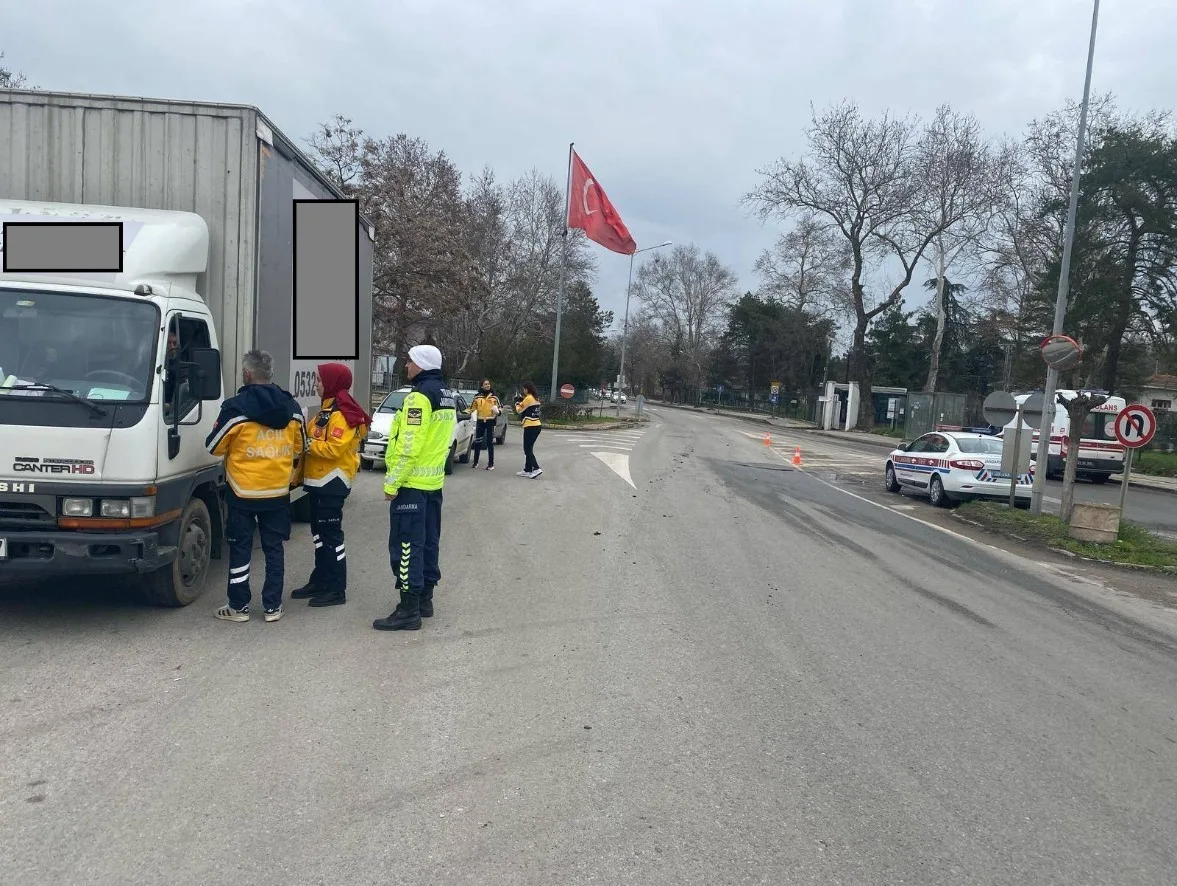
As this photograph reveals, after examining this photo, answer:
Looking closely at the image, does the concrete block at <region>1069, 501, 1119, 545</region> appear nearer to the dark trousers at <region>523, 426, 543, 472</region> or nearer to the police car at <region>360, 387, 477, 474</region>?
the dark trousers at <region>523, 426, 543, 472</region>

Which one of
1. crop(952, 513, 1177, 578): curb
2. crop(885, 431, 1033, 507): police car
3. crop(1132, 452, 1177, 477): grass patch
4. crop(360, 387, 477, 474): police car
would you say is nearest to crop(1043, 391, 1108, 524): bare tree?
crop(952, 513, 1177, 578): curb

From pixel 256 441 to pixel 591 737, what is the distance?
3.03 metres

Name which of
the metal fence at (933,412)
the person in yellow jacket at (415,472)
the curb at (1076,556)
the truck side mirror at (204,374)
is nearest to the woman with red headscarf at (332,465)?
the person in yellow jacket at (415,472)

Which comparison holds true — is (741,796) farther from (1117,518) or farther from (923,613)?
(1117,518)

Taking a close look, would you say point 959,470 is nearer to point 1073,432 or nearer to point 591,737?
point 1073,432

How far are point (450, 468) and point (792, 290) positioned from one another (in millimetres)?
59824

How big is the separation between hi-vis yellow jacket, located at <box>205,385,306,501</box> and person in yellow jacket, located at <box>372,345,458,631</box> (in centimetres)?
72

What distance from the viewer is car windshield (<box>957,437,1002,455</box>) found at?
16172mm

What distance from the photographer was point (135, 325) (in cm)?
566

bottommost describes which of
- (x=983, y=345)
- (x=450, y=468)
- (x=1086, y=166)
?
(x=450, y=468)

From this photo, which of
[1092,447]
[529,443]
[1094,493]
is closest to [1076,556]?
[529,443]

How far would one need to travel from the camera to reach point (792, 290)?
71375 mm

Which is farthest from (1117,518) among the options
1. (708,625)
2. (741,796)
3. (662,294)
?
(662,294)

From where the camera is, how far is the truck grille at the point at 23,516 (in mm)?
5164
